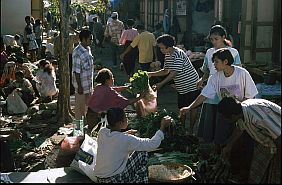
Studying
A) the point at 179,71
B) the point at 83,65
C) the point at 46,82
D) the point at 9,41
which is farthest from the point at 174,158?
the point at 9,41

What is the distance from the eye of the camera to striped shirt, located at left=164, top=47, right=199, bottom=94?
25.3ft

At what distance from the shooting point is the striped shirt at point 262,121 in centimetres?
480

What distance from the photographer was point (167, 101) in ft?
37.7

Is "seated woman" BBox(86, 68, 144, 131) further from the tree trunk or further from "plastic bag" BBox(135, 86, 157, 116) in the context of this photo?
the tree trunk

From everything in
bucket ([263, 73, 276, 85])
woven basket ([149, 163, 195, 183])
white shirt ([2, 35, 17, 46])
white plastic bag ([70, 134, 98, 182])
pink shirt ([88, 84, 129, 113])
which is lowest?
woven basket ([149, 163, 195, 183])

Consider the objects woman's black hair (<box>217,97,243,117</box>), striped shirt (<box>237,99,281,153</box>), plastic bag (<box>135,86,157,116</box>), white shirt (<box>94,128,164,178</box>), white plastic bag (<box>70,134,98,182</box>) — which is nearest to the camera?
striped shirt (<box>237,99,281,153</box>)

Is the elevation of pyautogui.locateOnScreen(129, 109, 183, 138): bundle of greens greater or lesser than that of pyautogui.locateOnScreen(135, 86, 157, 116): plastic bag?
lesser

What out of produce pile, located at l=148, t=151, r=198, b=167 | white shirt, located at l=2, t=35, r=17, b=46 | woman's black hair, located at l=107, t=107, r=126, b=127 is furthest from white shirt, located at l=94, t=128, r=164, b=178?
white shirt, located at l=2, t=35, r=17, b=46

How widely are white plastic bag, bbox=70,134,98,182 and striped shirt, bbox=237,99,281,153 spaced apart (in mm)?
1866

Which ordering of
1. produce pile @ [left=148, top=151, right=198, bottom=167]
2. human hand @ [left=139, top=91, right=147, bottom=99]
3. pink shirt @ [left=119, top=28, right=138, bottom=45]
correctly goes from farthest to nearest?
1. pink shirt @ [left=119, top=28, right=138, bottom=45]
2. human hand @ [left=139, top=91, right=147, bottom=99]
3. produce pile @ [left=148, top=151, right=198, bottom=167]

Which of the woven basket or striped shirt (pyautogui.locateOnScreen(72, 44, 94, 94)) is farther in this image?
striped shirt (pyautogui.locateOnScreen(72, 44, 94, 94))

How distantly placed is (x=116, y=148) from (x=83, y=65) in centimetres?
340

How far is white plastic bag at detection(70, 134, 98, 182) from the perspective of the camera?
5.90 metres

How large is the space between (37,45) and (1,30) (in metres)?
4.16
